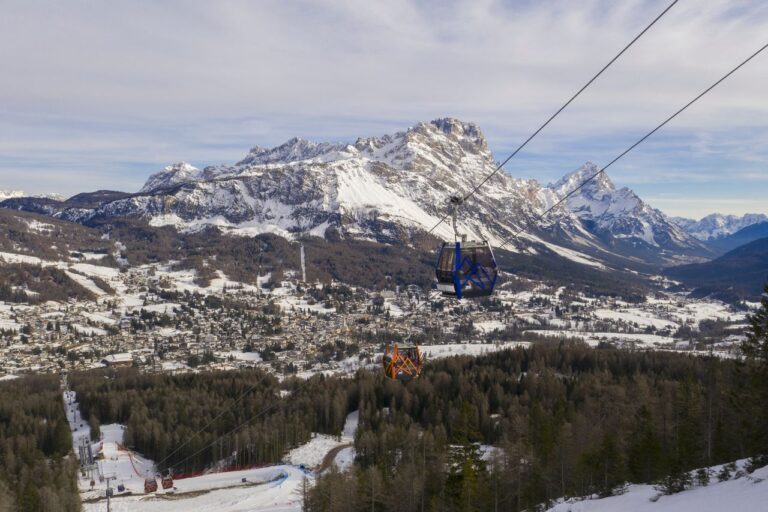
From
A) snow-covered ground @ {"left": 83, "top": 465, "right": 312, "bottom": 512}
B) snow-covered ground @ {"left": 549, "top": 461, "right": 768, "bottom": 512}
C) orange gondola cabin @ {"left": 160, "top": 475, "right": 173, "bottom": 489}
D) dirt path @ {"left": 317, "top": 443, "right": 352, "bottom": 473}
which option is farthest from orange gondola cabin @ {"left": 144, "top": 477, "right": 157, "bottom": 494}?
snow-covered ground @ {"left": 549, "top": 461, "right": 768, "bottom": 512}

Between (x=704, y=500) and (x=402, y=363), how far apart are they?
22245 mm

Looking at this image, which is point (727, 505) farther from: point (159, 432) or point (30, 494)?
point (159, 432)

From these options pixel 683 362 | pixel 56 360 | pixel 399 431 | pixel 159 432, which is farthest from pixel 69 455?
pixel 683 362

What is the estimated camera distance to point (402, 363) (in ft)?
131

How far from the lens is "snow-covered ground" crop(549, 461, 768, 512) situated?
61.1 ft

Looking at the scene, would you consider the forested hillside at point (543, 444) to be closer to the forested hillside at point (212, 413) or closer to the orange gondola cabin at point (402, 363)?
the orange gondola cabin at point (402, 363)

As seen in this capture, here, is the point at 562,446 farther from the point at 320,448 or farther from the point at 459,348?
the point at 459,348

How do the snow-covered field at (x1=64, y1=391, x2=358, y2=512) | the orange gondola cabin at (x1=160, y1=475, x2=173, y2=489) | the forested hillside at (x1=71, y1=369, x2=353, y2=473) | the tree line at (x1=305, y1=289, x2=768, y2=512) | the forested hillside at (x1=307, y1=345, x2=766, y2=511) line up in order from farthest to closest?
the forested hillside at (x1=71, y1=369, x2=353, y2=473)
the orange gondola cabin at (x1=160, y1=475, x2=173, y2=489)
the snow-covered field at (x1=64, y1=391, x2=358, y2=512)
the forested hillside at (x1=307, y1=345, x2=766, y2=511)
the tree line at (x1=305, y1=289, x2=768, y2=512)

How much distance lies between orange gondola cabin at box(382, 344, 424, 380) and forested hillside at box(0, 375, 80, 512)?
42.2 meters

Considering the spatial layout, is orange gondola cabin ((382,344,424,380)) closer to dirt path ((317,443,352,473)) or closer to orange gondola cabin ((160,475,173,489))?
orange gondola cabin ((160,475,173,489))

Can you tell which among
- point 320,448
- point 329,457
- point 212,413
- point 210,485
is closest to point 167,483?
point 210,485

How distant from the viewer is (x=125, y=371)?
481 feet

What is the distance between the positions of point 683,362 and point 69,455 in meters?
119

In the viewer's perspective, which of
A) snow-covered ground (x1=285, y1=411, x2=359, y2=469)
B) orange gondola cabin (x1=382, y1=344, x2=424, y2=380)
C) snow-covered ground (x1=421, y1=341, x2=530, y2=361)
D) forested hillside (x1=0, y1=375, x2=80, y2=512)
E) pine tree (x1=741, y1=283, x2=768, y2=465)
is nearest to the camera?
pine tree (x1=741, y1=283, x2=768, y2=465)
